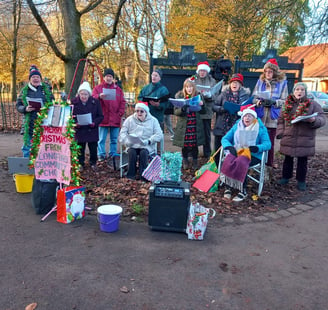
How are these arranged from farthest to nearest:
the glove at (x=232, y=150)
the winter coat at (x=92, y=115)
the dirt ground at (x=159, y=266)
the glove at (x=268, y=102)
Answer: the winter coat at (x=92, y=115) < the glove at (x=268, y=102) < the glove at (x=232, y=150) < the dirt ground at (x=159, y=266)

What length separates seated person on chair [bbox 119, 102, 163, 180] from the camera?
5.48 meters

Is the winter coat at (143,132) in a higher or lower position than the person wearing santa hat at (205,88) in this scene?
lower

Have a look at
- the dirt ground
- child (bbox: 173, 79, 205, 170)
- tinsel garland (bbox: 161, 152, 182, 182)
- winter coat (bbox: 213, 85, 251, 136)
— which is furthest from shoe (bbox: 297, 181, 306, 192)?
tinsel garland (bbox: 161, 152, 182, 182)

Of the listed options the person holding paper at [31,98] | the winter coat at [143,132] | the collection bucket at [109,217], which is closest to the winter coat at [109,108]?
the winter coat at [143,132]

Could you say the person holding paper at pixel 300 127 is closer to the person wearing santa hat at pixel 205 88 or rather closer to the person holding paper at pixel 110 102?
the person wearing santa hat at pixel 205 88

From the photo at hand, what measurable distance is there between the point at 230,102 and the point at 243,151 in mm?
1165

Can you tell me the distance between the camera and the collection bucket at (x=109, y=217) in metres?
3.70

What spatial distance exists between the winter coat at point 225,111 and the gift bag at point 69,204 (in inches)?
118

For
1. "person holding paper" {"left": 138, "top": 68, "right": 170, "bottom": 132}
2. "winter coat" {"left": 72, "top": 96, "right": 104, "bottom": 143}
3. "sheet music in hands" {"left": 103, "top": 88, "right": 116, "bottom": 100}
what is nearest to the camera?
"winter coat" {"left": 72, "top": 96, "right": 104, "bottom": 143}

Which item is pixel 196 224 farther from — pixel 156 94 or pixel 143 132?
pixel 156 94

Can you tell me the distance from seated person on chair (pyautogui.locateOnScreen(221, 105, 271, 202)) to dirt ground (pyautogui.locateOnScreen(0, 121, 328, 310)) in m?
0.84

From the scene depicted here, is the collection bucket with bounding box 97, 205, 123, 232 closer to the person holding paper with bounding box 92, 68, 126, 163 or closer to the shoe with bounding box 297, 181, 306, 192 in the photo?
the person holding paper with bounding box 92, 68, 126, 163

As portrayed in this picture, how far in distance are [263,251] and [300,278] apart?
21.5 inches

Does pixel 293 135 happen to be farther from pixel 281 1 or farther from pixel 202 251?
pixel 281 1
